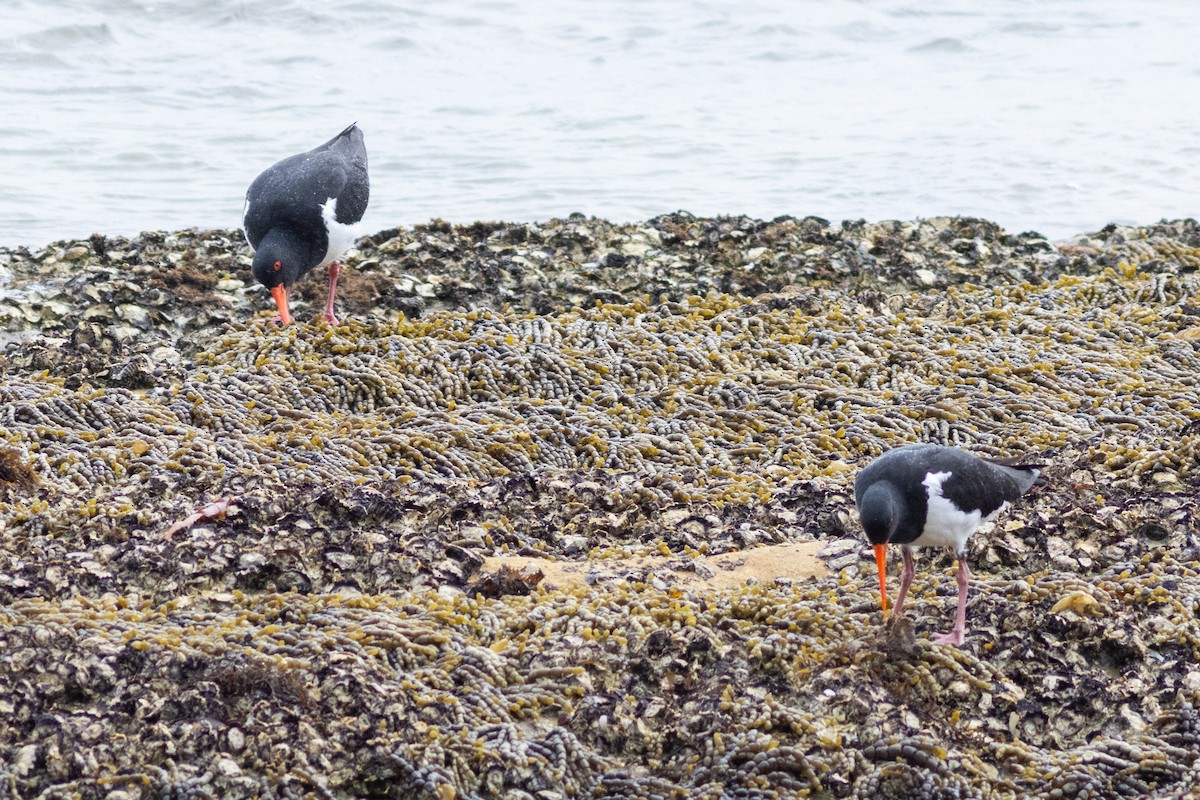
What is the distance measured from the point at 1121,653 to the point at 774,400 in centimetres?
285

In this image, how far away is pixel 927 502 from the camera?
4.27m

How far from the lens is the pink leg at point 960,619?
4.36 metres

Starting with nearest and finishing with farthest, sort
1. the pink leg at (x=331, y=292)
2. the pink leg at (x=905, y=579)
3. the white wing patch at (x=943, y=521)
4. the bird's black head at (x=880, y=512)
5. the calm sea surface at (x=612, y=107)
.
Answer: the bird's black head at (x=880, y=512)
the white wing patch at (x=943, y=521)
the pink leg at (x=905, y=579)
the pink leg at (x=331, y=292)
the calm sea surface at (x=612, y=107)

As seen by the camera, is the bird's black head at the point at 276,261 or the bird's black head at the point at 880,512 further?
the bird's black head at the point at 276,261

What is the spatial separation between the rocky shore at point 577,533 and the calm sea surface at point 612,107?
4.39 m

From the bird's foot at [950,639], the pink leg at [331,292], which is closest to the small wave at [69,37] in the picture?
the pink leg at [331,292]

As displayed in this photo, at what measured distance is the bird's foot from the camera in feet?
14.3

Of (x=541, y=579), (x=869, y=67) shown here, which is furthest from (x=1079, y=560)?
(x=869, y=67)

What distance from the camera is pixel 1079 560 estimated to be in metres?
4.95

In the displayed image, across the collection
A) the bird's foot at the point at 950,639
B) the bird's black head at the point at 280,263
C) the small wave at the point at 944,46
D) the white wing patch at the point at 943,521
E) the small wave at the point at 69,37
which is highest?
the small wave at the point at 69,37

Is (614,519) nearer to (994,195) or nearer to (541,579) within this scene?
(541,579)

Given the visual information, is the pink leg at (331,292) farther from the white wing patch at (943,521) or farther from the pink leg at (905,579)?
the white wing patch at (943,521)

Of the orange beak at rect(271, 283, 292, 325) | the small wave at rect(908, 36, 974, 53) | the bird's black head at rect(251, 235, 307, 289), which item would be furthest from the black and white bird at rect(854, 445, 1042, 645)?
the small wave at rect(908, 36, 974, 53)

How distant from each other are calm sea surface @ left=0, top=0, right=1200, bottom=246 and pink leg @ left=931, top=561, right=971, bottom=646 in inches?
→ 347
